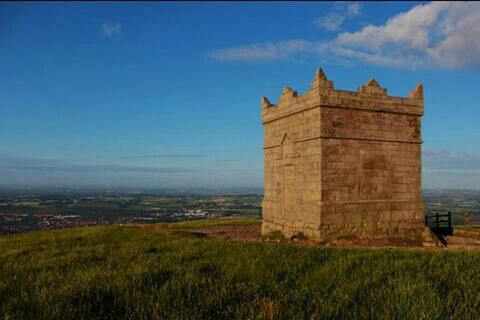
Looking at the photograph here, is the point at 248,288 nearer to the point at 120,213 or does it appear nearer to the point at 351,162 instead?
the point at 351,162

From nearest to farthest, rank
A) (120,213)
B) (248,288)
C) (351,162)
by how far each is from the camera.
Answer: (248,288), (351,162), (120,213)

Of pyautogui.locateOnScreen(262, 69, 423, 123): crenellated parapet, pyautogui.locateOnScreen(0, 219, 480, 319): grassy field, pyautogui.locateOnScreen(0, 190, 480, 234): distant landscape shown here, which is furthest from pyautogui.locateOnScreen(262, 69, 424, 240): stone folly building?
pyautogui.locateOnScreen(0, 190, 480, 234): distant landscape

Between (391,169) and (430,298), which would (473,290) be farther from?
(391,169)

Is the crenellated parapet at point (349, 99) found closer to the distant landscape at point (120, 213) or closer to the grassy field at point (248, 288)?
the grassy field at point (248, 288)

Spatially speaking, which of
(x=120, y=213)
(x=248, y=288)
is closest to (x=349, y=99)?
(x=248, y=288)

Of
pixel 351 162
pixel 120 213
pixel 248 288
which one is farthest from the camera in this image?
pixel 120 213

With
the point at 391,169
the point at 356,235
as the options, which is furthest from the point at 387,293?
the point at 391,169

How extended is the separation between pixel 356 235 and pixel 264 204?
20.1ft

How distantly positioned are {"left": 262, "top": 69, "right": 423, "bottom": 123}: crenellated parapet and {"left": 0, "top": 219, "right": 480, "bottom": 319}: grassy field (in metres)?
8.97

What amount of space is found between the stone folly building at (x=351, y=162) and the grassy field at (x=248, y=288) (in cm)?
762

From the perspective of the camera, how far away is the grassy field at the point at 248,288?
4.56 meters

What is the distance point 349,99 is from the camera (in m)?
16.5

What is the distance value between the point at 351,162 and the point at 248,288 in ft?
39.3

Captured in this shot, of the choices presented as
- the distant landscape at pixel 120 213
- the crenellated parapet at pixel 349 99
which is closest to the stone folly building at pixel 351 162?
the crenellated parapet at pixel 349 99
